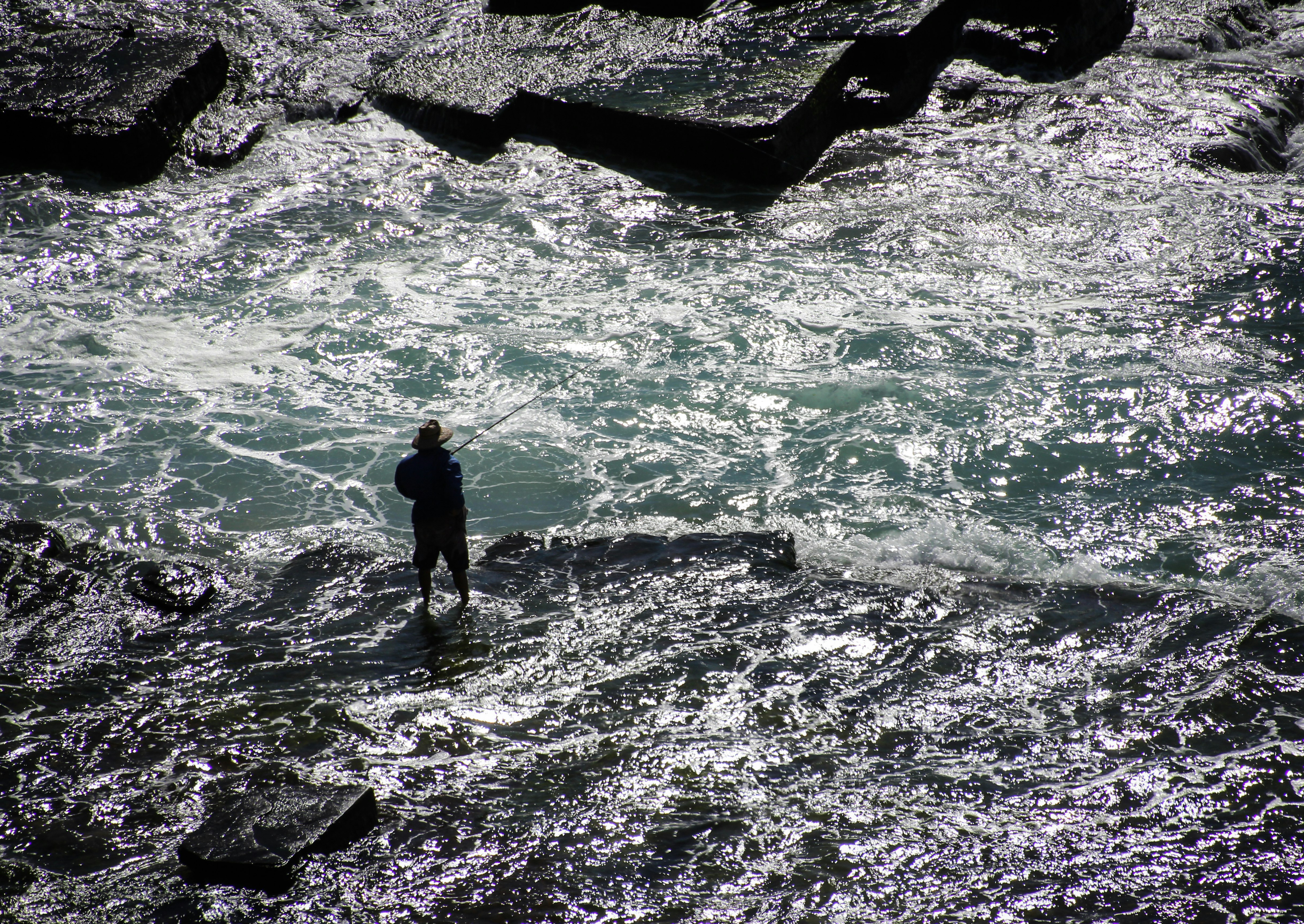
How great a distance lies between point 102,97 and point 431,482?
10.5 m

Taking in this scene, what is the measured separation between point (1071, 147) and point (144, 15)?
1432cm

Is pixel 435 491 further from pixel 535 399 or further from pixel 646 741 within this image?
pixel 535 399

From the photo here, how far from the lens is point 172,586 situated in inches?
253

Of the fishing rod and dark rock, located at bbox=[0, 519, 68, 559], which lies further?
the fishing rod

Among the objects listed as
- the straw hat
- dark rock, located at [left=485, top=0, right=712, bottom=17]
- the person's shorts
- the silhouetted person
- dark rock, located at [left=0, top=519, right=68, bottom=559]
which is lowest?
dark rock, located at [left=0, top=519, right=68, bottom=559]

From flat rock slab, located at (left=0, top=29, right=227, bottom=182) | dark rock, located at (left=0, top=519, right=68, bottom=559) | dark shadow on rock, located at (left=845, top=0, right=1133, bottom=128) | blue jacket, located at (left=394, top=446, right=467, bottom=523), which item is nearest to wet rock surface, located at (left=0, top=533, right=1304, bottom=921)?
dark rock, located at (left=0, top=519, right=68, bottom=559)

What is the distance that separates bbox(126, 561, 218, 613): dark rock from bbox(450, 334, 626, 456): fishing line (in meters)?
1.91

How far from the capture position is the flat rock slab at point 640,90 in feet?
44.0

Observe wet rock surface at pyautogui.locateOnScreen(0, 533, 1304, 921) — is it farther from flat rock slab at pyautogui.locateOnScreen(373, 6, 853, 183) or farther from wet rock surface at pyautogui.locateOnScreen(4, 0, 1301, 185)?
wet rock surface at pyautogui.locateOnScreen(4, 0, 1301, 185)

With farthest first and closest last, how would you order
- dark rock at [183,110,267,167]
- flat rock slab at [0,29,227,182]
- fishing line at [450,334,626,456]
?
dark rock at [183,110,267,167] → flat rock slab at [0,29,227,182] → fishing line at [450,334,626,456]

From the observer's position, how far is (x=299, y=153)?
14172mm

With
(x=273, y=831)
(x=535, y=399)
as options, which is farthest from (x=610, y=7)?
(x=273, y=831)

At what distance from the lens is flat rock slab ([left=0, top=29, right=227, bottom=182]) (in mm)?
13016

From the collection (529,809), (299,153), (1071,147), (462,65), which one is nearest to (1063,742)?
(529,809)
